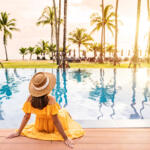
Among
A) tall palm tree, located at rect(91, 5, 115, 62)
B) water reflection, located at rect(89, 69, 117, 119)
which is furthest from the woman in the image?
tall palm tree, located at rect(91, 5, 115, 62)

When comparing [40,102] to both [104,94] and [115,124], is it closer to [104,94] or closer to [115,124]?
[115,124]

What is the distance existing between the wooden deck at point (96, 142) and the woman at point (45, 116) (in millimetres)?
93

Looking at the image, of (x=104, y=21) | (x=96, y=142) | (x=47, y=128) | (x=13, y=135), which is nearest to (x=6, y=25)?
(x=104, y=21)

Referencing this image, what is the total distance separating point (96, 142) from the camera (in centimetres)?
267

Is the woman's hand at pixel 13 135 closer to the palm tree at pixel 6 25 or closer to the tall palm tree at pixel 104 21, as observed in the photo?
the tall palm tree at pixel 104 21

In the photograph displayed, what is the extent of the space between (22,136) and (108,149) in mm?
1150

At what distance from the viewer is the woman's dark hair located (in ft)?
7.95

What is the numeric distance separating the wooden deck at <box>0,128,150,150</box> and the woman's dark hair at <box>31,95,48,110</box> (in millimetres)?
506

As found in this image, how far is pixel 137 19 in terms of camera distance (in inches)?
639

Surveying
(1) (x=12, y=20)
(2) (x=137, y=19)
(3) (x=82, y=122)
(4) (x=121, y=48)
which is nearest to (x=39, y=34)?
(1) (x=12, y=20)

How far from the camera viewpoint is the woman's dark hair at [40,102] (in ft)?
7.95

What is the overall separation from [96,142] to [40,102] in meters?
0.90


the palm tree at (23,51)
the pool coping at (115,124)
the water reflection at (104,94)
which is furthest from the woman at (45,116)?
the palm tree at (23,51)

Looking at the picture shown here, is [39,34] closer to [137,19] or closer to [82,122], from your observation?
[137,19]
